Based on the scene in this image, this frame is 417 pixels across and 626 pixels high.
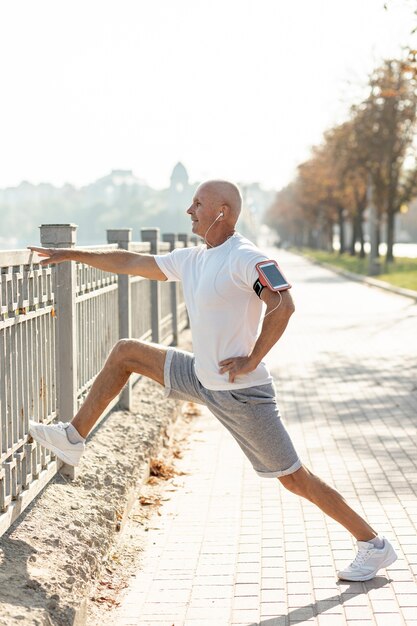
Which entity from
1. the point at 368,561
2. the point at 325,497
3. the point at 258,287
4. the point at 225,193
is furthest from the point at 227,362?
the point at 368,561

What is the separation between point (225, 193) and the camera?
16.4 feet

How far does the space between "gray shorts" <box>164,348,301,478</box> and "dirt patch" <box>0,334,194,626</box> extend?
0.92 metres

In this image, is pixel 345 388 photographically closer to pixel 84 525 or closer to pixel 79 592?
pixel 84 525

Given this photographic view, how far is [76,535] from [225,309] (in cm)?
144

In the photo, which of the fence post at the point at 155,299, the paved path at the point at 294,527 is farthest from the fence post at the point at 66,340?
the fence post at the point at 155,299

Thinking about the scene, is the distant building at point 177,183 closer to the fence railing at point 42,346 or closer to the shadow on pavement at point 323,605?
the fence railing at point 42,346

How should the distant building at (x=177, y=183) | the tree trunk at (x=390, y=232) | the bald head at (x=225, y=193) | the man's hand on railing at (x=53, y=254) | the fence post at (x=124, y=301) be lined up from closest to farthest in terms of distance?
1. the bald head at (x=225, y=193)
2. the man's hand on railing at (x=53, y=254)
3. the fence post at (x=124, y=301)
4. the tree trunk at (x=390, y=232)
5. the distant building at (x=177, y=183)

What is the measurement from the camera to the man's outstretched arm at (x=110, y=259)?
18.3ft

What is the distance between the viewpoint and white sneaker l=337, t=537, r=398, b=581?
5316 millimetres

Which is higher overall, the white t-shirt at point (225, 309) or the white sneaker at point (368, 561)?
the white t-shirt at point (225, 309)

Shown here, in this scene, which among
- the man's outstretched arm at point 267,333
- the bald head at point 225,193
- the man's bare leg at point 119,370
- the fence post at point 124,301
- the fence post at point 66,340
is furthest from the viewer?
the fence post at point 124,301

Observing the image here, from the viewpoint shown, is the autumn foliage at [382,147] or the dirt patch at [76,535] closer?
the dirt patch at [76,535]

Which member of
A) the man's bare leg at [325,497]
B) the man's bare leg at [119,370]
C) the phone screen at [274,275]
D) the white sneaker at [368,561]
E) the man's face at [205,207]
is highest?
the man's face at [205,207]

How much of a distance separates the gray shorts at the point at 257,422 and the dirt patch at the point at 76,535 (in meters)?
0.92
